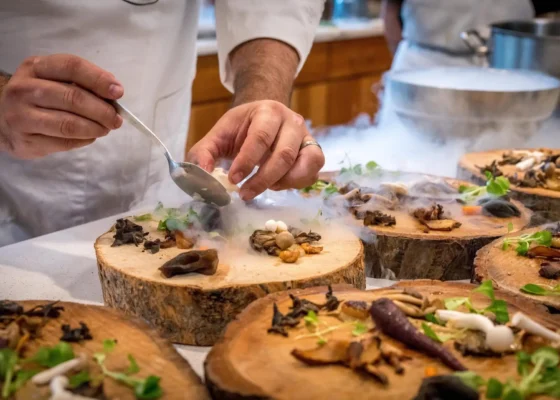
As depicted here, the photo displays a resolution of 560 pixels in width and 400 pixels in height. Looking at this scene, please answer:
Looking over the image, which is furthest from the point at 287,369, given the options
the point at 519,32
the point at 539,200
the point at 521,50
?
the point at 519,32

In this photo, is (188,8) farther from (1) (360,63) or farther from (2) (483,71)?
(1) (360,63)

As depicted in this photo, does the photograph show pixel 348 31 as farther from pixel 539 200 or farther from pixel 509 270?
pixel 509 270

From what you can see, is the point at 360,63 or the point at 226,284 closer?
the point at 226,284

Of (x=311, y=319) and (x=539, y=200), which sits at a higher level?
(x=311, y=319)

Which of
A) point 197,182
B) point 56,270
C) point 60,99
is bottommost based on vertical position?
point 56,270

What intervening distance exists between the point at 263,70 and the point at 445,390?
4.60 ft

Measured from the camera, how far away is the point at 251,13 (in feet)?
7.65

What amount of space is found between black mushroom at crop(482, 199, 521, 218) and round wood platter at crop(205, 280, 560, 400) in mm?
706

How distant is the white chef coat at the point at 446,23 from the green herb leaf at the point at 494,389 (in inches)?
113

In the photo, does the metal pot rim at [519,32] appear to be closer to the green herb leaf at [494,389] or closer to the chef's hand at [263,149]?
the chef's hand at [263,149]

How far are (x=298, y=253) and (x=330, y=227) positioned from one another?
25 centimetres

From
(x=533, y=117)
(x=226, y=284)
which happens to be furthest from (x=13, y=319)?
(x=533, y=117)

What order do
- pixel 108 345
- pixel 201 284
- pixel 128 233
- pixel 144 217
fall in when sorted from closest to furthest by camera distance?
1. pixel 108 345
2. pixel 201 284
3. pixel 128 233
4. pixel 144 217

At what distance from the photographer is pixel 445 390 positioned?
102 centimetres
